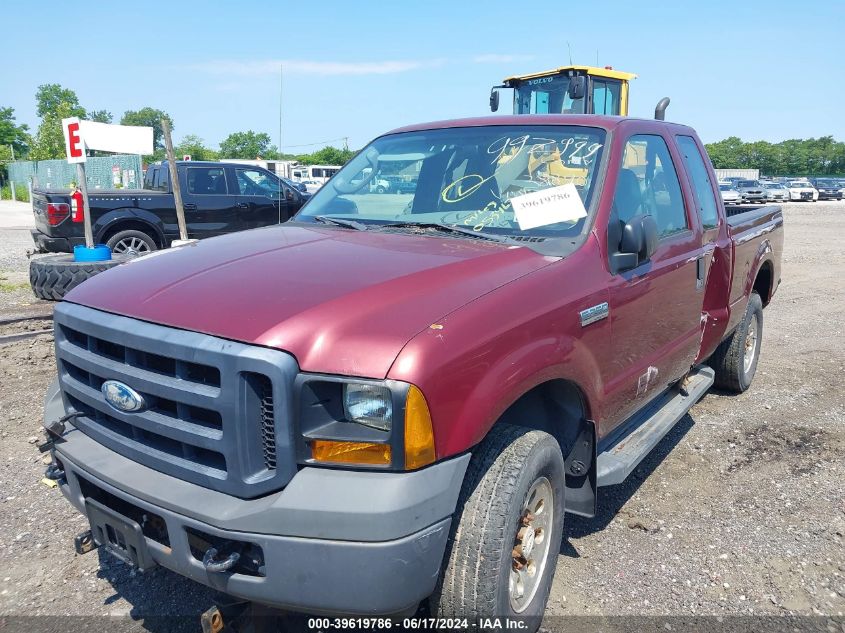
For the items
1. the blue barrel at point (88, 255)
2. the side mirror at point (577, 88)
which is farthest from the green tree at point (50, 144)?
the blue barrel at point (88, 255)

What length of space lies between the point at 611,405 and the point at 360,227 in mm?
1481

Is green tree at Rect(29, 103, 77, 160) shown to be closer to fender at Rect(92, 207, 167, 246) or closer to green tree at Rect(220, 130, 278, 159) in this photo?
green tree at Rect(220, 130, 278, 159)

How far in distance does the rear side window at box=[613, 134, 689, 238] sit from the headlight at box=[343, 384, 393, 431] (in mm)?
1778

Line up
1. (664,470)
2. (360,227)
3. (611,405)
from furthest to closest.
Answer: (664,470)
(360,227)
(611,405)

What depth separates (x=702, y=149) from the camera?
4891mm

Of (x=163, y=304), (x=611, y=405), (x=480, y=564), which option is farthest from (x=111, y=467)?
(x=611, y=405)

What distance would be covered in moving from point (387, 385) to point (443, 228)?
55.6 inches

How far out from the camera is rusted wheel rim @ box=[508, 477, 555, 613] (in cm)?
254

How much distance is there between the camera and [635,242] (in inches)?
120

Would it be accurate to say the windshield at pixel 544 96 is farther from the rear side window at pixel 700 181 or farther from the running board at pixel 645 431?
the running board at pixel 645 431

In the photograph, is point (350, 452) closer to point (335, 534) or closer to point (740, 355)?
point (335, 534)

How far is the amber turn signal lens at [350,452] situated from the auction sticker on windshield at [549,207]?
4.90ft

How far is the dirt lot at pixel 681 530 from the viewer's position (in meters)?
2.97

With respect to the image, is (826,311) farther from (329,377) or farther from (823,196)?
(823,196)
